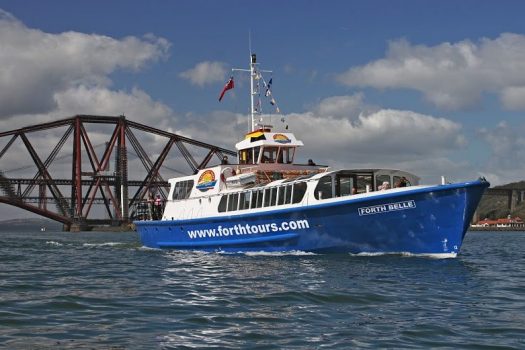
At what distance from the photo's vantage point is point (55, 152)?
129750mm

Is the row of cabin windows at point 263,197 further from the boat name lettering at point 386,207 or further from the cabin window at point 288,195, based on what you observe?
the boat name lettering at point 386,207

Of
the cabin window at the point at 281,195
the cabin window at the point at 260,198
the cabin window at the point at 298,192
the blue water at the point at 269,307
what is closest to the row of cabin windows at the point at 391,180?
the cabin window at the point at 298,192

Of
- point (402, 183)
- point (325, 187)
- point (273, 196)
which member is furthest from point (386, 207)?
point (273, 196)

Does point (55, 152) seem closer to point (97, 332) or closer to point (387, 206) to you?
point (387, 206)

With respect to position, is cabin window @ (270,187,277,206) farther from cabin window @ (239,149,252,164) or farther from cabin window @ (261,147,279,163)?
cabin window @ (239,149,252,164)

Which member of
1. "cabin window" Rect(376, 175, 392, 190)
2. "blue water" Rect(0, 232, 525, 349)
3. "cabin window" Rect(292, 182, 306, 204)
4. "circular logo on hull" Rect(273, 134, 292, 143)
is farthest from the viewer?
"circular logo on hull" Rect(273, 134, 292, 143)

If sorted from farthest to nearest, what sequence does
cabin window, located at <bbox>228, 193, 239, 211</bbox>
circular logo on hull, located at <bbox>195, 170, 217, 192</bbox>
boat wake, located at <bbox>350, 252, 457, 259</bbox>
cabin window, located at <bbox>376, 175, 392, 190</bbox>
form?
circular logo on hull, located at <bbox>195, 170, 217, 192</bbox> < cabin window, located at <bbox>228, 193, 239, 211</bbox> < cabin window, located at <bbox>376, 175, 392, 190</bbox> < boat wake, located at <bbox>350, 252, 457, 259</bbox>

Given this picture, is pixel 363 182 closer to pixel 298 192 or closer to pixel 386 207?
pixel 298 192

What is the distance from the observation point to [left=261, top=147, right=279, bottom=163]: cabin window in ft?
104

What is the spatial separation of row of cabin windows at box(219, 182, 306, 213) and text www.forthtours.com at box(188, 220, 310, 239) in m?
0.89

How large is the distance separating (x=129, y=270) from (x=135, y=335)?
37.3 ft

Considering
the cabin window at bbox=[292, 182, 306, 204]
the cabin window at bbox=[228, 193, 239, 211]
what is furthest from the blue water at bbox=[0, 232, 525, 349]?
the cabin window at bbox=[228, 193, 239, 211]

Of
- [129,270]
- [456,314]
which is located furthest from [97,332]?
[129,270]

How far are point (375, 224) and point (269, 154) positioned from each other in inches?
391
